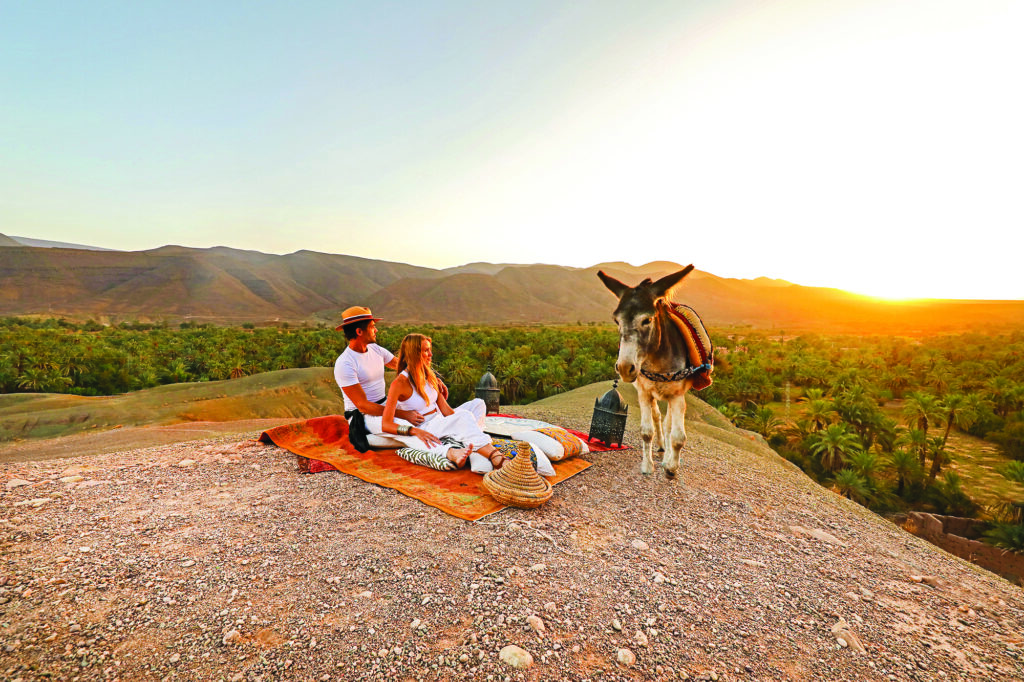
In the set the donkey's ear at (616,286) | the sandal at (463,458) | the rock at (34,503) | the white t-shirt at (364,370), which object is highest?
the donkey's ear at (616,286)

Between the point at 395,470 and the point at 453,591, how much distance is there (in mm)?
2557

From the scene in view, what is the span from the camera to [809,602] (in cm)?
339

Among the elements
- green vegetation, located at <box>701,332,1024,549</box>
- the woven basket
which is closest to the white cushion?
the woven basket

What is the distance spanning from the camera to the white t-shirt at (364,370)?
5.70 metres

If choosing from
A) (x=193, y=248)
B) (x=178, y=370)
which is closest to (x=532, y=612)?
(x=178, y=370)

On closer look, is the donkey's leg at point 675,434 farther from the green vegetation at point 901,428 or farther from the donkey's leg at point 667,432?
the green vegetation at point 901,428

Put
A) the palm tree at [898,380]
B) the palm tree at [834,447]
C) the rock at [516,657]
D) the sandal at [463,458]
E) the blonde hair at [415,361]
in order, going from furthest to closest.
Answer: the palm tree at [898,380] < the palm tree at [834,447] < the blonde hair at [415,361] < the sandal at [463,458] < the rock at [516,657]

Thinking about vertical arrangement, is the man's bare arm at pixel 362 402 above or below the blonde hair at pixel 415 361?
below

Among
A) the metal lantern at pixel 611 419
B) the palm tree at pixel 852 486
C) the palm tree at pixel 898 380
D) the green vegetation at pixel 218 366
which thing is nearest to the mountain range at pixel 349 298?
the palm tree at pixel 898 380

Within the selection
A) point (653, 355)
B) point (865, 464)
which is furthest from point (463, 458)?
point (865, 464)

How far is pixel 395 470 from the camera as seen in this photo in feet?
17.9

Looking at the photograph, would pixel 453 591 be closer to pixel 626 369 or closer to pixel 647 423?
pixel 626 369

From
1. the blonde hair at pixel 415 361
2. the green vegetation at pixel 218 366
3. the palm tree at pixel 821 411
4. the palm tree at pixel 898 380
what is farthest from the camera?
the palm tree at pixel 898 380

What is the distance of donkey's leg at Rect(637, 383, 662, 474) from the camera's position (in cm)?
554
